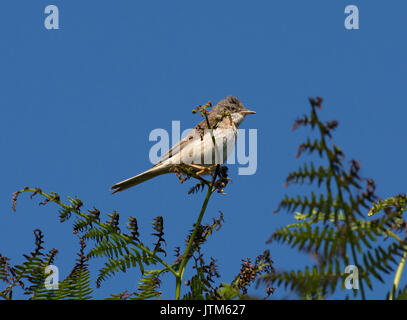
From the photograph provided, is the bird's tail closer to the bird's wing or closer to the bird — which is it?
the bird

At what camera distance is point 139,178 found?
6.35m

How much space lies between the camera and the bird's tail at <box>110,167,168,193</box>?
6102 mm

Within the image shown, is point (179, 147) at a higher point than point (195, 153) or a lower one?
higher

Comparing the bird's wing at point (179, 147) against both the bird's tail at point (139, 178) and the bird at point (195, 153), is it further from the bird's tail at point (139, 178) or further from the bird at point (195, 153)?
the bird's tail at point (139, 178)

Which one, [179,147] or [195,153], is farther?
[179,147]

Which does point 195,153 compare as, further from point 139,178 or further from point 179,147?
point 139,178

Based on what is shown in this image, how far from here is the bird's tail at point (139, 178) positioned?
240 inches

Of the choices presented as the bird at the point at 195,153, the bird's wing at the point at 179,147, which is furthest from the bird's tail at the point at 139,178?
the bird's wing at the point at 179,147

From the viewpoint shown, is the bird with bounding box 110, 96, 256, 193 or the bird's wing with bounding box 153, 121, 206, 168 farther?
the bird's wing with bounding box 153, 121, 206, 168

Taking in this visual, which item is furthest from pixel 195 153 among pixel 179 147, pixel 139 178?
pixel 139 178

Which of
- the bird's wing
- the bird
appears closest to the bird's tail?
the bird

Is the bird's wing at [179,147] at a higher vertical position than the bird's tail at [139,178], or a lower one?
higher

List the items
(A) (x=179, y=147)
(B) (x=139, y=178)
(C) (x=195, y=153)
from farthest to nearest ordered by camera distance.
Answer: (A) (x=179, y=147) < (B) (x=139, y=178) < (C) (x=195, y=153)
